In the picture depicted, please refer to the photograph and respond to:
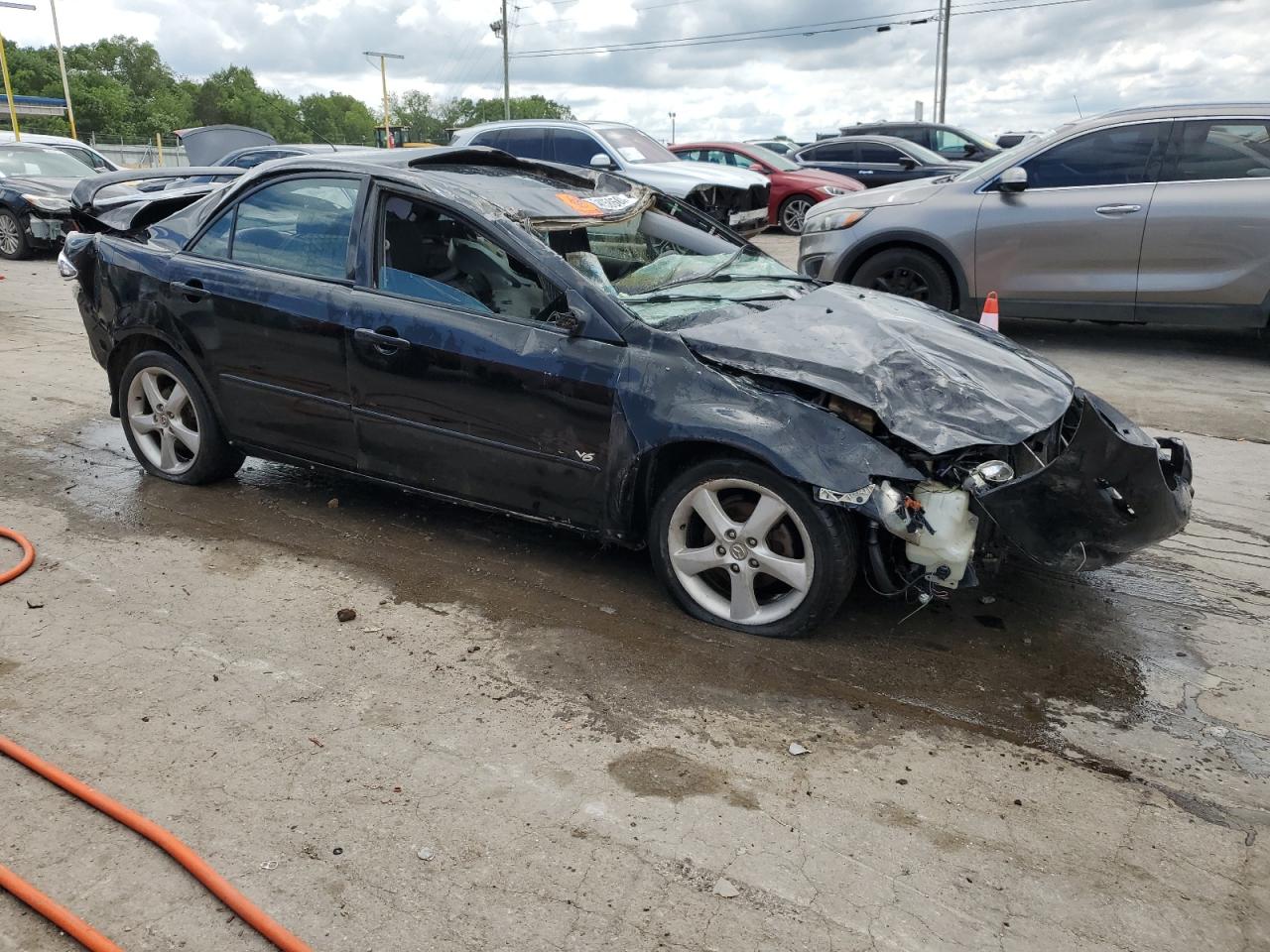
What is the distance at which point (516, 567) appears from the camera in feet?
14.4

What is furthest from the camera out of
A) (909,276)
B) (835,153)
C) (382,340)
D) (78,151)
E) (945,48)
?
(945,48)

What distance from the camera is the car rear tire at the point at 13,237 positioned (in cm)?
1410

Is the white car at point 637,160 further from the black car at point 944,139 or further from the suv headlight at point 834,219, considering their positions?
the black car at point 944,139

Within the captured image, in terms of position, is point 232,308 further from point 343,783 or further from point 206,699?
point 343,783

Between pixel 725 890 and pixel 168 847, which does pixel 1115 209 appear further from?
pixel 168 847

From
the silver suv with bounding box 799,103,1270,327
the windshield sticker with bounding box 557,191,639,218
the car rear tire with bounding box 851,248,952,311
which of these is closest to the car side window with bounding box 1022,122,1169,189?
the silver suv with bounding box 799,103,1270,327

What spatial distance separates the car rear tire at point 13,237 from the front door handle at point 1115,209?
13.3 m

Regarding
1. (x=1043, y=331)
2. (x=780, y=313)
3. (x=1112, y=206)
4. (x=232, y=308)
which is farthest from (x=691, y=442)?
(x=1043, y=331)

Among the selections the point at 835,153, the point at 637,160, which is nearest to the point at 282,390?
the point at 637,160

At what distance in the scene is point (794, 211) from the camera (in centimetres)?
1689

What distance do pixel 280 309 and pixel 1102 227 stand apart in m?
6.12

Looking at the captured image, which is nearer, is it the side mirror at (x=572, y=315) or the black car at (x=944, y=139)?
the side mirror at (x=572, y=315)

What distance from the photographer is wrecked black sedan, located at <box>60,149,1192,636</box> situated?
3.49m

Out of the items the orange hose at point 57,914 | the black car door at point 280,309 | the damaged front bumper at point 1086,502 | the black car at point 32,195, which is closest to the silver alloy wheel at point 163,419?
the black car door at point 280,309
